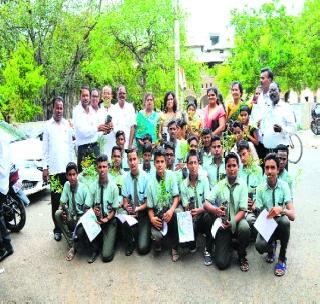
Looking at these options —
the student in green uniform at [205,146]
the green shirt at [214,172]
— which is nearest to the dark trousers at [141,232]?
the green shirt at [214,172]

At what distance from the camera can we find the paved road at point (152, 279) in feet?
13.3

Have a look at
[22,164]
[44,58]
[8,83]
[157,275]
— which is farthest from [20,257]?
[44,58]

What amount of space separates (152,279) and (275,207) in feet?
4.97

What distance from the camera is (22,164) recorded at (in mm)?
8289

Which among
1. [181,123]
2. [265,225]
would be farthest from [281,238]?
[181,123]

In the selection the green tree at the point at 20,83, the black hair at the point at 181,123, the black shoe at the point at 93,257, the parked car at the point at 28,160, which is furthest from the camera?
the green tree at the point at 20,83

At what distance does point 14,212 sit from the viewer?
245 inches

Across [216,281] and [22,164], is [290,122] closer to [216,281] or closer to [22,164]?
[216,281]

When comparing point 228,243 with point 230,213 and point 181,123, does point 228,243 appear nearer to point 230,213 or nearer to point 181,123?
point 230,213

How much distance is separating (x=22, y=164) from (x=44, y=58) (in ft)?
40.1

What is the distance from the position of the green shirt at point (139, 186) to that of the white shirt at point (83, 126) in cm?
102

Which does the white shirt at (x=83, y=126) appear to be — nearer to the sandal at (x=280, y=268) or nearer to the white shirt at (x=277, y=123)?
the white shirt at (x=277, y=123)

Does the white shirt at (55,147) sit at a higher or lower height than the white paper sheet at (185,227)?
higher

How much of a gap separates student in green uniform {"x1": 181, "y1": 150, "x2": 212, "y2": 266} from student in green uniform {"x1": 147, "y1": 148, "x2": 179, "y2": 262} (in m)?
0.12
